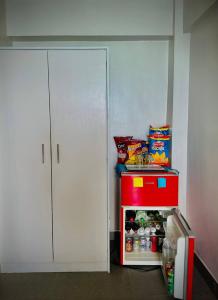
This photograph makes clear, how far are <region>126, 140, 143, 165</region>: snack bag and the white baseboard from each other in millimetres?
1024

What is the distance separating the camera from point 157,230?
2.57 metres

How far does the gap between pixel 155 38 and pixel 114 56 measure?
460 mm

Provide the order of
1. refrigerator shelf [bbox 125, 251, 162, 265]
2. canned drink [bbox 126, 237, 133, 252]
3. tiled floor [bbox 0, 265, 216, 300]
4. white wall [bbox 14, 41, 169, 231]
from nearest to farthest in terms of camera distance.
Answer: tiled floor [bbox 0, 265, 216, 300] → refrigerator shelf [bbox 125, 251, 162, 265] → canned drink [bbox 126, 237, 133, 252] → white wall [bbox 14, 41, 169, 231]

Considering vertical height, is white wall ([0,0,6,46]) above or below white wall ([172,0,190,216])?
above

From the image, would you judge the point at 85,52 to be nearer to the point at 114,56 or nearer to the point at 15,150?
the point at 114,56

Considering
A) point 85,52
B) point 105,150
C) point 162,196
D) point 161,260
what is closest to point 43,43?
point 85,52

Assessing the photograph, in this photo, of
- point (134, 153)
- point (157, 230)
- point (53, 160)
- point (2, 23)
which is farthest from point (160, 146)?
point (2, 23)

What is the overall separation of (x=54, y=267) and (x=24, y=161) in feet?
3.34

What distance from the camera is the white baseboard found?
7.70 feet

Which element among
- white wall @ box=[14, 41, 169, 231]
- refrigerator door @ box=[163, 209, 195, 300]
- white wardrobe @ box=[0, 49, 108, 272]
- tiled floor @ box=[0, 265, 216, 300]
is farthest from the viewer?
white wall @ box=[14, 41, 169, 231]

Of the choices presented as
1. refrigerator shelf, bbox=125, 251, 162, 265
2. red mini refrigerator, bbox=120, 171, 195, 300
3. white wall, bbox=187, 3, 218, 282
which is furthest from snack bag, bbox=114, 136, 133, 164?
refrigerator shelf, bbox=125, 251, 162, 265

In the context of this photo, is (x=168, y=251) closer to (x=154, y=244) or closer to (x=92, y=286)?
(x=154, y=244)

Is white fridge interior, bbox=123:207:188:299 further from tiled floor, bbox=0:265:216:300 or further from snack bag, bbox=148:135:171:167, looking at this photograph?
snack bag, bbox=148:135:171:167

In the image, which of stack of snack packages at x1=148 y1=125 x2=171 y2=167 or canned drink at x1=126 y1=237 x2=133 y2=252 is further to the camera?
stack of snack packages at x1=148 y1=125 x2=171 y2=167
